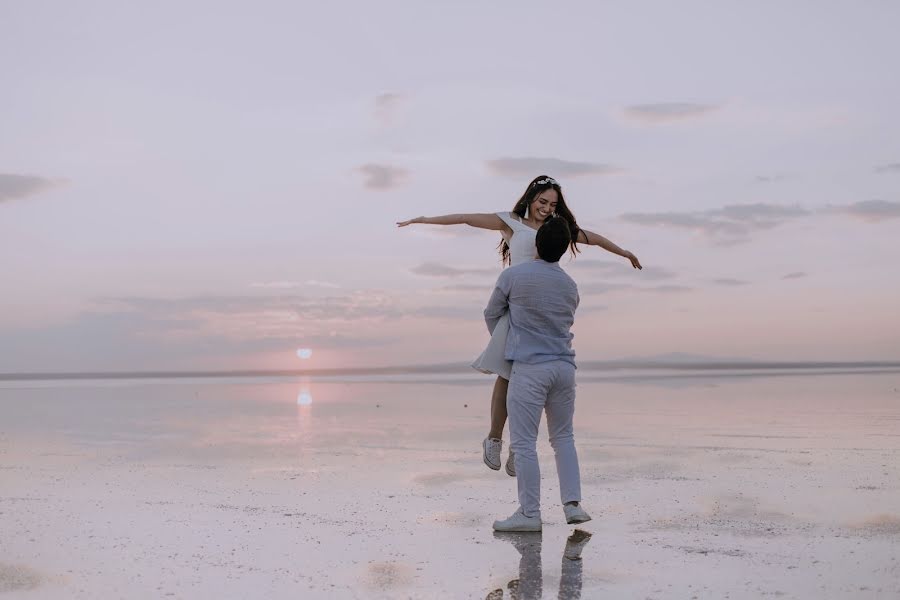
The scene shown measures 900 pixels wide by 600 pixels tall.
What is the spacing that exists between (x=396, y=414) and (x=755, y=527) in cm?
959

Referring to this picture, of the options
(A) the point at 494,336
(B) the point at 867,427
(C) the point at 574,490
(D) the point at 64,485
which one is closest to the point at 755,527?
(C) the point at 574,490

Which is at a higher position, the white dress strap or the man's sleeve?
the white dress strap

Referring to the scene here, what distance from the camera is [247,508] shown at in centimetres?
668

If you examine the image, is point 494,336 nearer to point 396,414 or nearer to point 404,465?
point 404,465

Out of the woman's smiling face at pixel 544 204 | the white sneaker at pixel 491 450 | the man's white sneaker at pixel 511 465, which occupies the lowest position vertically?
the man's white sneaker at pixel 511 465

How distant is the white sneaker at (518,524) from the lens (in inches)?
233

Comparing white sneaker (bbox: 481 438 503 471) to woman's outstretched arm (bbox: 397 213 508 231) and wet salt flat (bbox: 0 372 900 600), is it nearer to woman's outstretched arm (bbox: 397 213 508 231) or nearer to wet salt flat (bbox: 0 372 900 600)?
wet salt flat (bbox: 0 372 900 600)

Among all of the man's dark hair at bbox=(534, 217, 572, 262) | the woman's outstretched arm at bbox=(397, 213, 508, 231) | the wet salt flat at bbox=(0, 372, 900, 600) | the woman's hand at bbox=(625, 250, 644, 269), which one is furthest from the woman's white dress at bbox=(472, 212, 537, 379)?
the wet salt flat at bbox=(0, 372, 900, 600)

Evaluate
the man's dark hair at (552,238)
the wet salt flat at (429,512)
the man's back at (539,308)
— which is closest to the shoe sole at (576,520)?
the wet salt flat at (429,512)

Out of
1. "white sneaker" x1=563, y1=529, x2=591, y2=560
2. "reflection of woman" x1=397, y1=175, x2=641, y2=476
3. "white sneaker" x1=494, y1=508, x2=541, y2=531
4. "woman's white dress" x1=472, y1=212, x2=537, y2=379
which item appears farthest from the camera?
"reflection of woman" x1=397, y1=175, x2=641, y2=476

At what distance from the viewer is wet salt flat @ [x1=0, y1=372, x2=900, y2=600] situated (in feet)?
15.4

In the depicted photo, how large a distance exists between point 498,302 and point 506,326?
0.19 meters

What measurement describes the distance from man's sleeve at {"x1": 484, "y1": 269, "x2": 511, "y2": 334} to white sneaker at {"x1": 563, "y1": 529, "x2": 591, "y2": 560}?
60.3 inches

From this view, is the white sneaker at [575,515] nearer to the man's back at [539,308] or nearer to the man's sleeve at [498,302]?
the man's back at [539,308]
